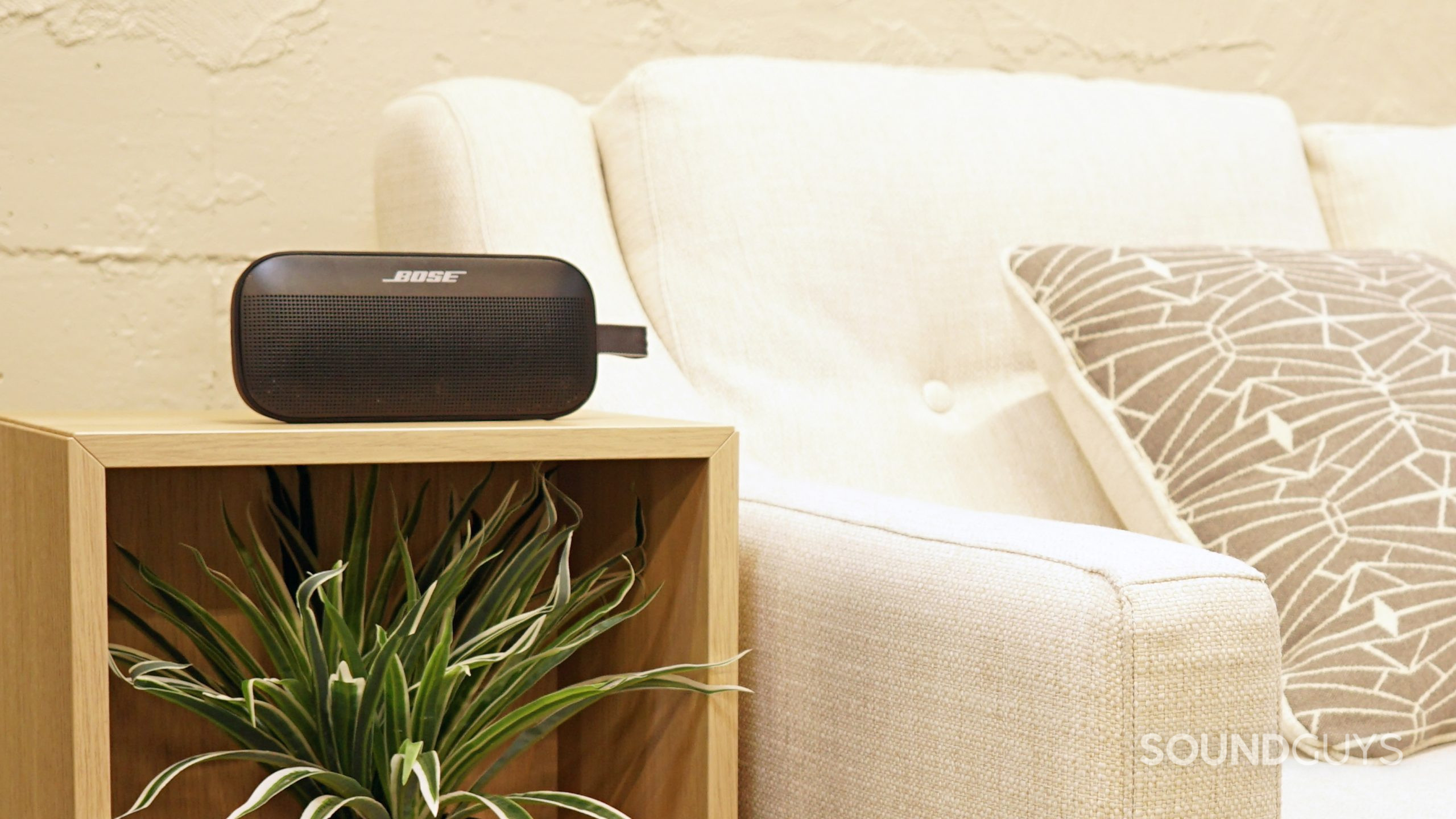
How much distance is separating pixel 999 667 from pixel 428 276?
0.43 metres

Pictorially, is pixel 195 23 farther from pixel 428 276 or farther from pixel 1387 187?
pixel 1387 187

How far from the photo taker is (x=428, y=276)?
81 centimetres

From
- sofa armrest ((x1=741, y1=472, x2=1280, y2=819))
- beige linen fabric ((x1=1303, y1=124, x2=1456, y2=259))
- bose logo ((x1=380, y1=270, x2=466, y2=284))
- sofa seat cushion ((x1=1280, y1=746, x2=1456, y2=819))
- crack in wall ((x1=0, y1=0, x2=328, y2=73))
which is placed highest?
crack in wall ((x1=0, y1=0, x2=328, y2=73))

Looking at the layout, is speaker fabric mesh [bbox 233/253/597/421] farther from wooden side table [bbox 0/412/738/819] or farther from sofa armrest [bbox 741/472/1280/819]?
sofa armrest [bbox 741/472/1280/819]

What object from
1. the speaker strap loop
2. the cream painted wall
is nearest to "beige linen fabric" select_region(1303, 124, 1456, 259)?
the cream painted wall

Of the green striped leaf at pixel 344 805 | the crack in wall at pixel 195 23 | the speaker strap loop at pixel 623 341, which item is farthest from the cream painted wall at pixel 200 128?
the green striped leaf at pixel 344 805

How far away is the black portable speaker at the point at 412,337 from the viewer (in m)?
0.78

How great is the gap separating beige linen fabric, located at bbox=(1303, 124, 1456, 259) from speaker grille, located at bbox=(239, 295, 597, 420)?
108 cm

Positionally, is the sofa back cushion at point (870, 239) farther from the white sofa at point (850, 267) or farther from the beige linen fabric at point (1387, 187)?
the beige linen fabric at point (1387, 187)

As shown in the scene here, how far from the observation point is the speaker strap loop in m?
1.07

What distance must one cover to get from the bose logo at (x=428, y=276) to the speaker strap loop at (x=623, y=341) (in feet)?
0.85

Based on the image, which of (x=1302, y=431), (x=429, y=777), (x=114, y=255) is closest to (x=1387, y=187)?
(x=1302, y=431)

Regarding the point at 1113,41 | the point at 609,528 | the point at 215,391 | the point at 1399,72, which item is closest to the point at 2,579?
the point at 609,528

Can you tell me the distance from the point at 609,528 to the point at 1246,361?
57 centimetres
